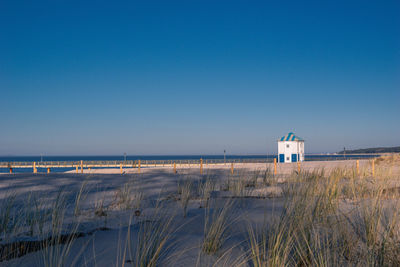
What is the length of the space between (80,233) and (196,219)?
3.96 feet

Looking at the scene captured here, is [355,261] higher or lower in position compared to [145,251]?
lower

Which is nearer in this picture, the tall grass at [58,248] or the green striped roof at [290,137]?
the tall grass at [58,248]

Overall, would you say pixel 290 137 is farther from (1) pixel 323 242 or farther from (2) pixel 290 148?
(1) pixel 323 242

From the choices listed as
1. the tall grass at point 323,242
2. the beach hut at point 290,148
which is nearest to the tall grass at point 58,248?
the tall grass at point 323,242

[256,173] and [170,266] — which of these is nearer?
[170,266]

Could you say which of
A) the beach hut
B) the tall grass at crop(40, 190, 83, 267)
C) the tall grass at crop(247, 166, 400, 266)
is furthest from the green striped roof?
the tall grass at crop(40, 190, 83, 267)

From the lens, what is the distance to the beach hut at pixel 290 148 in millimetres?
26359

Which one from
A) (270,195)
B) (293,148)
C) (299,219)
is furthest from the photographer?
(293,148)

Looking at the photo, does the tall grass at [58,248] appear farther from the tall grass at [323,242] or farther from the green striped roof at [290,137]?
the green striped roof at [290,137]

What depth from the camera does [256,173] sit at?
289 inches

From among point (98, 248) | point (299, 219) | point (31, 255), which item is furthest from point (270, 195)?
point (31, 255)

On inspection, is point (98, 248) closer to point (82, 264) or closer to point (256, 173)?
point (82, 264)

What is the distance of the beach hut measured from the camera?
26.4 metres

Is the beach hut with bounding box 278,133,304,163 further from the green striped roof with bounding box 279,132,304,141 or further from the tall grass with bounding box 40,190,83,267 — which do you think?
the tall grass with bounding box 40,190,83,267
